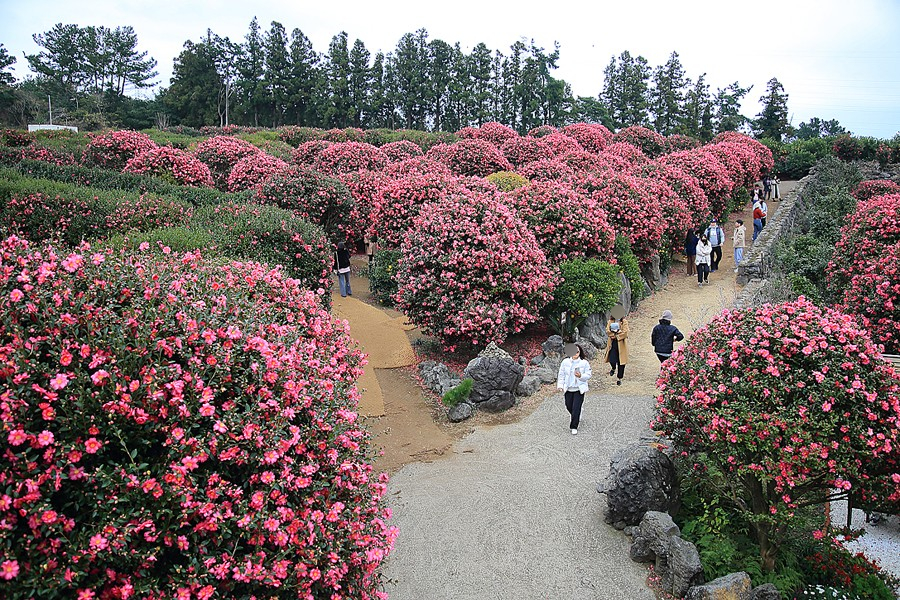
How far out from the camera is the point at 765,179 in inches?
1363

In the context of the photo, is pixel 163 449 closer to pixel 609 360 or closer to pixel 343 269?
pixel 609 360

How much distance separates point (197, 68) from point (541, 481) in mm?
52079

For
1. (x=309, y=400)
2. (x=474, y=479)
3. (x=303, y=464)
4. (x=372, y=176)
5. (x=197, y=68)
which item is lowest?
(x=474, y=479)

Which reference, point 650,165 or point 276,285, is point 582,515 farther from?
point 650,165

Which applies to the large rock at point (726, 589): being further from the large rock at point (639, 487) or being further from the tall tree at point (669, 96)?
the tall tree at point (669, 96)

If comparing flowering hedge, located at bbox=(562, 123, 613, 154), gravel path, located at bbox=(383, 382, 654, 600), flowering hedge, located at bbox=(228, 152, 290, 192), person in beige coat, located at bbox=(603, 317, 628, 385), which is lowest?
gravel path, located at bbox=(383, 382, 654, 600)

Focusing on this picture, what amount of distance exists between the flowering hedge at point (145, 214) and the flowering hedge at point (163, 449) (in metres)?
8.02

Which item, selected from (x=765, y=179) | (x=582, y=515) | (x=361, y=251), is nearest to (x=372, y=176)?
(x=361, y=251)

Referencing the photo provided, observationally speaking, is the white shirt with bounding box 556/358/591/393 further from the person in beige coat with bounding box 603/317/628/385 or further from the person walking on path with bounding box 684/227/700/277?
the person walking on path with bounding box 684/227/700/277

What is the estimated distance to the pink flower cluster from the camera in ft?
17.8

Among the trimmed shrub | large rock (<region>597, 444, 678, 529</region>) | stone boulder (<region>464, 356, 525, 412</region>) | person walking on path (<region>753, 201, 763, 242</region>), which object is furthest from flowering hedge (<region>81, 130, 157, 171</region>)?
person walking on path (<region>753, 201, 763, 242</region>)

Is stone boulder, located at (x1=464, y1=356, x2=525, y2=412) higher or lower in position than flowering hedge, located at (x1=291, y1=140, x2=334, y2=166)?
lower

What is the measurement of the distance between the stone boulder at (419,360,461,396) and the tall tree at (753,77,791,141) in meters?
41.6

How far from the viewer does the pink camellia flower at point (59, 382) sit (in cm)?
330
